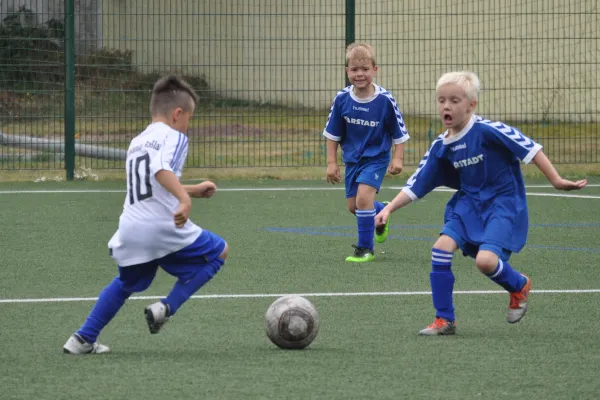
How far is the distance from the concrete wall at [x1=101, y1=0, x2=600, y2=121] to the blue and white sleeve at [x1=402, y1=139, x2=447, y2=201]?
8.35 meters

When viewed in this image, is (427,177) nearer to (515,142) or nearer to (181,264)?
(515,142)

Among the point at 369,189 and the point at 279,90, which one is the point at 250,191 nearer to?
the point at 279,90

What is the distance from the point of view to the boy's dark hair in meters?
5.79

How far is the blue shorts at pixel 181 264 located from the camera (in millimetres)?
5738

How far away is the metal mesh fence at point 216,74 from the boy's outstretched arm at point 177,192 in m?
9.56

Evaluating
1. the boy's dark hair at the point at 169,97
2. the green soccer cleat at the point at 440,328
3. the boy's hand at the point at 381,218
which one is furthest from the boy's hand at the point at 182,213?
the green soccer cleat at the point at 440,328

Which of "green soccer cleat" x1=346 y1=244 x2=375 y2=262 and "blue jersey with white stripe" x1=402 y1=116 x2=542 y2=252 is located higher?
"blue jersey with white stripe" x1=402 y1=116 x2=542 y2=252

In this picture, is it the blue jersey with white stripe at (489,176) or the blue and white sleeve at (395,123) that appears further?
the blue and white sleeve at (395,123)

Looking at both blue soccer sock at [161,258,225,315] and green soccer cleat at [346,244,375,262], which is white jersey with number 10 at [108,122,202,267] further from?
green soccer cleat at [346,244,375,262]

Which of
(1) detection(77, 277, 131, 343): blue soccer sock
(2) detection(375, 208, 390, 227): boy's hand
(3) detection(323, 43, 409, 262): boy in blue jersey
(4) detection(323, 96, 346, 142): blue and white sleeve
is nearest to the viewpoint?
(1) detection(77, 277, 131, 343): blue soccer sock

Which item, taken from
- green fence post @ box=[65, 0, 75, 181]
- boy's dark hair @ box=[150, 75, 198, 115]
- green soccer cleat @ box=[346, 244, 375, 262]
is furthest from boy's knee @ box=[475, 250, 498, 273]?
green fence post @ box=[65, 0, 75, 181]

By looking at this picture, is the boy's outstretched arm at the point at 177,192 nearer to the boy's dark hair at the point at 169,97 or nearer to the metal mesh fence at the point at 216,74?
the boy's dark hair at the point at 169,97

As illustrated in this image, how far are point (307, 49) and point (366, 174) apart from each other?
21.0 ft

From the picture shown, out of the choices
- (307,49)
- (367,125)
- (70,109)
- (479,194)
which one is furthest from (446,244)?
(70,109)
